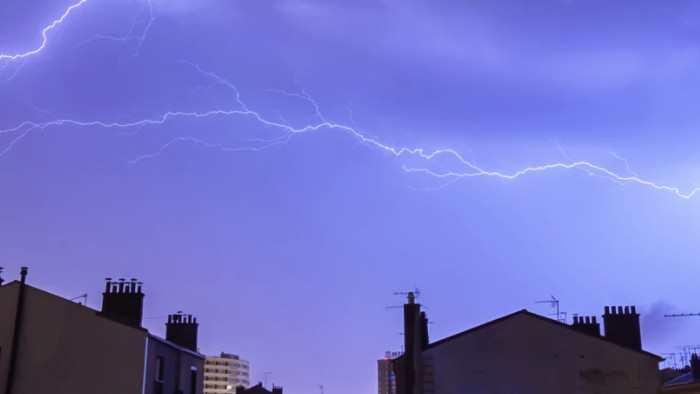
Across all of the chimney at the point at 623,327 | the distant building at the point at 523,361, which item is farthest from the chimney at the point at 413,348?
the chimney at the point at 623,327

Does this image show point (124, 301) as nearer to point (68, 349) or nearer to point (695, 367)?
point (68, 349)

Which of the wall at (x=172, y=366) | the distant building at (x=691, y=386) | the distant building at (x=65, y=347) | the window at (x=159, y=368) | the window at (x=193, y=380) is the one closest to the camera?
the distant building at (x=65, y=347)

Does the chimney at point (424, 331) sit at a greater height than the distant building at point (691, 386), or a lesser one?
greater

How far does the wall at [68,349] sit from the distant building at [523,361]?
10.1 metres

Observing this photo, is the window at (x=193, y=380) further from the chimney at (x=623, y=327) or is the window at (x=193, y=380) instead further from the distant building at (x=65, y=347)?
the chimney at (x=623, y=327)

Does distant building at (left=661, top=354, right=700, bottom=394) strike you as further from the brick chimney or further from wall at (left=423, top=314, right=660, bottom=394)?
wall at (left=423, top=314, right=660, bottom=394)

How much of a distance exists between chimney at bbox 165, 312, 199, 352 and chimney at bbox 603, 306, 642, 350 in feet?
59.4

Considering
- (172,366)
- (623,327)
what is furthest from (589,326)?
(172,366)

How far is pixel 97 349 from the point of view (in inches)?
1160

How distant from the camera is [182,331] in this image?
38.3 m

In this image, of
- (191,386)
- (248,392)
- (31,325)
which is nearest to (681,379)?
(191,386)

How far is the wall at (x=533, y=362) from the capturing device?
97.5 feet

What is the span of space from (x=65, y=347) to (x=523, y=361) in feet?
53.0

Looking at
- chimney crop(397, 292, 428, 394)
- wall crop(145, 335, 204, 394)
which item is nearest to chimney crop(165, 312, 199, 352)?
wall crop(145, 335, 204, 394)
